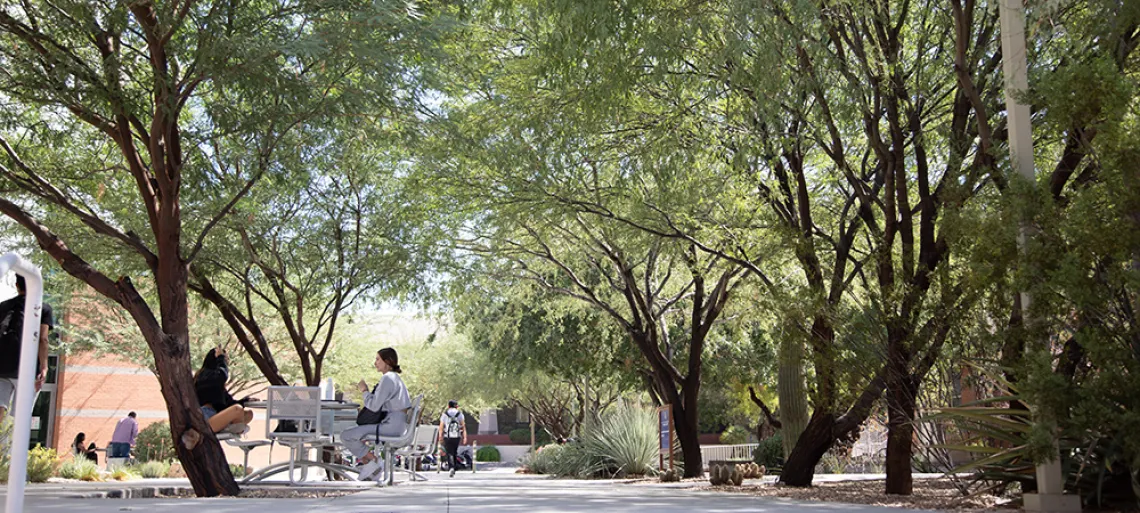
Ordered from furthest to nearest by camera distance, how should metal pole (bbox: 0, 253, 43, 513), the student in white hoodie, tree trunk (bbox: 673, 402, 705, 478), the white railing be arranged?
the white railing → tree trunk (bbox: 673, 402, 705, 478) → the student in white hoodie → metal pole (bbox: 0, 253, 43, 513)

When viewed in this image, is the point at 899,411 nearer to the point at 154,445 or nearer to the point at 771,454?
the point at 771,454

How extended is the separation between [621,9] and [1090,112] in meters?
4.17

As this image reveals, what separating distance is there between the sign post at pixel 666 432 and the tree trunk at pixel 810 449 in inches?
195

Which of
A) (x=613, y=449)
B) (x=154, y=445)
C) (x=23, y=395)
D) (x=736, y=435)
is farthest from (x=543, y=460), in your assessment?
(x=23, y=395)

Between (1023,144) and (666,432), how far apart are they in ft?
39.2

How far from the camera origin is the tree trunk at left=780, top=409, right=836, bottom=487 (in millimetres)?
11805

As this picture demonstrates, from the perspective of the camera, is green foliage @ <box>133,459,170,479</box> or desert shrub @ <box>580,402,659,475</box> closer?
desert shrub @ <box>580,402,659,475</box>

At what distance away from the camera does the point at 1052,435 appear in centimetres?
595

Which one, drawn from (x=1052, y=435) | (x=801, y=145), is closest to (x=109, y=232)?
(x=801, y=145)

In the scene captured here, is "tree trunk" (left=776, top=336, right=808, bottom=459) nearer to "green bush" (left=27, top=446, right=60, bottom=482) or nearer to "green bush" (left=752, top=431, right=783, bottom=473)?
"green bush" (left=752, top=431, right=783, bottom=473)

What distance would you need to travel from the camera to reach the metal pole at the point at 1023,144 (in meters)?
6.45

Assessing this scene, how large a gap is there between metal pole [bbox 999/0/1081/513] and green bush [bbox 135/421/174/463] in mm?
26720

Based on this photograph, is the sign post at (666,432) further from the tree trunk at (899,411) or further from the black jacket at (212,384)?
the black jacket at (212,384)

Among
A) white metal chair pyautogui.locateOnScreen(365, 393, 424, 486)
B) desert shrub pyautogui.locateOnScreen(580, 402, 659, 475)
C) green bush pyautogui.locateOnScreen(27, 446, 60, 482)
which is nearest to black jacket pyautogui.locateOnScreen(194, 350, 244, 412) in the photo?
white metal chair pyautogui.locateOnScreen(365, 393, 424, 486)
